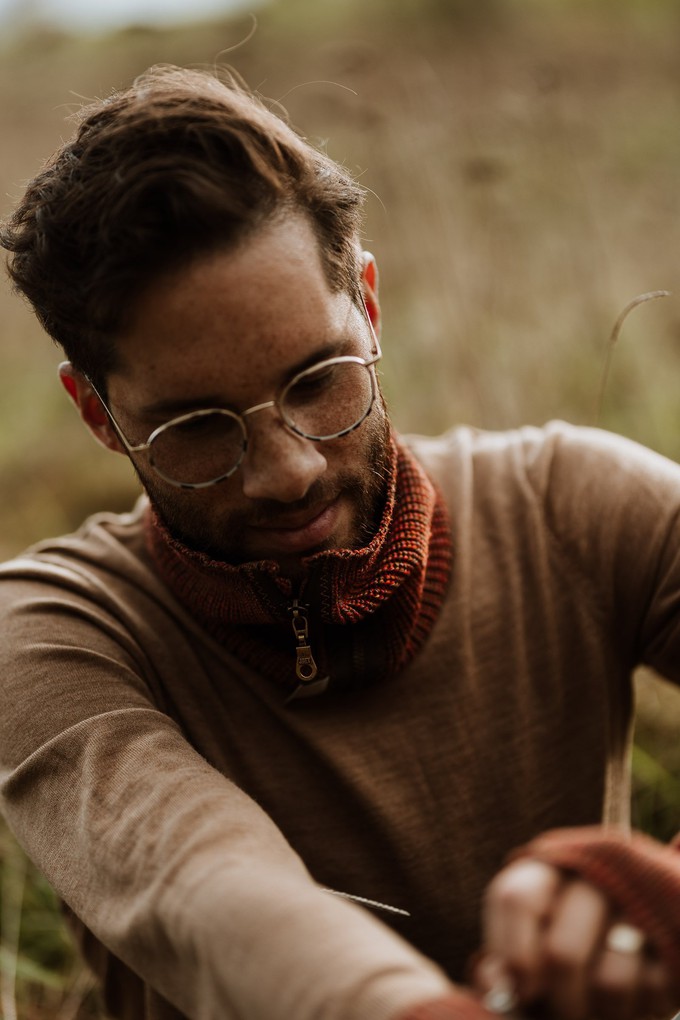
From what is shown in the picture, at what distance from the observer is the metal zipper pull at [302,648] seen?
60.8 inches

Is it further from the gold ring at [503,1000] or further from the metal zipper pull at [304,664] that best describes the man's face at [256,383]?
the gold ring at [503,1000]

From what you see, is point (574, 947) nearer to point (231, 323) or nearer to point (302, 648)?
point (302, 648)

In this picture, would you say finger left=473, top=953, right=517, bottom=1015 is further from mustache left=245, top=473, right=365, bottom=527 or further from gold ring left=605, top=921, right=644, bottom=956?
mustache left=245, top=473, right=365, bottom=527

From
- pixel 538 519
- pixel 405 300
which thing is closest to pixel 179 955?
pixel 538 519

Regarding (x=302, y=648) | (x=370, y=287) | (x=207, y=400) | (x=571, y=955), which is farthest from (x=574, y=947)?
(x=370, y=287)

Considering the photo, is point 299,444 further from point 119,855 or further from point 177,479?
point 119,855

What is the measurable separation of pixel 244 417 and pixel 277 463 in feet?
0.29

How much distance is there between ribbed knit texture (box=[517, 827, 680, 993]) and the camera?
842mm

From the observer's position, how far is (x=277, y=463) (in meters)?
1.45

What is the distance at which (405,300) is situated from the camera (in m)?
5.34

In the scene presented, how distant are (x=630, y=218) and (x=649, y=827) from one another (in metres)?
3.70

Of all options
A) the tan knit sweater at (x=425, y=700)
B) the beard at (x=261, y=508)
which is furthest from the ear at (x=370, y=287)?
the tan knit sweater at (x=425, y=700)

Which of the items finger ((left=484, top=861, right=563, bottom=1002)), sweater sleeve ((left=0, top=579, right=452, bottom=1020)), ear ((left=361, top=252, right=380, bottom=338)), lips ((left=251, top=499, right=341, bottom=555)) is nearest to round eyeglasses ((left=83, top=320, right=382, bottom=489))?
lips ((left=251, top=499, right=341, bottom=555))

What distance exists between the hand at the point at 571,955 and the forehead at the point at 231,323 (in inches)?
32.6
